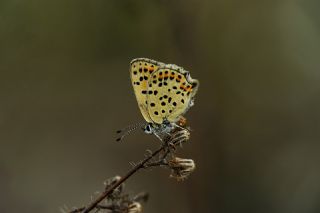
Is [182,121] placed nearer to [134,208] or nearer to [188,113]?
[134,208]

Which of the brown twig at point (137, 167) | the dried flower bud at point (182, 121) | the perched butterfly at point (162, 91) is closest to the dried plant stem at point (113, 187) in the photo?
the brown twig at point (137, 167)

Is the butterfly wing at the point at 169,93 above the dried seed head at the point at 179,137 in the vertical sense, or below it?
above

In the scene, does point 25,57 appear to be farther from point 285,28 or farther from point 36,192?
point 285,28

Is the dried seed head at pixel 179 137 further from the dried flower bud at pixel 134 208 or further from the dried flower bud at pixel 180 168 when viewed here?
the dried flower bud at pixel 134 208

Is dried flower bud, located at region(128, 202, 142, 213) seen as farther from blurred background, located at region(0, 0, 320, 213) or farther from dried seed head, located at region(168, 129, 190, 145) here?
blurred background, located at region(0, 0, 320, 213)

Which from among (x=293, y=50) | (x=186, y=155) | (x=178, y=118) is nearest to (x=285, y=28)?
(x=293, y=50)

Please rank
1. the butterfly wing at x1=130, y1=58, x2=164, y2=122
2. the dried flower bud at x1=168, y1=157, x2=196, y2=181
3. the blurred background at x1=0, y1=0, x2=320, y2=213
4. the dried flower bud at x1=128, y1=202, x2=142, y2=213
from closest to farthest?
the dried flower bud at x1=128, y1=202, x2=142, y2=213, the dried flower bud at x1=168, y1=157, x2=196, y2=181, the butterfly wing at x1=130, y1=58, x2=164, y2=122, the blurred background at x1=0, y1=0, x2=320, y2=213

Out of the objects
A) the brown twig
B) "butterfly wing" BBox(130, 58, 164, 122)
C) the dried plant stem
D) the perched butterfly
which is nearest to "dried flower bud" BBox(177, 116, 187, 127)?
the perched butterfly

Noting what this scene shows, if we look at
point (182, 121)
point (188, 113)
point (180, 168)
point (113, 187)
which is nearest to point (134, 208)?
point (113, 187)
